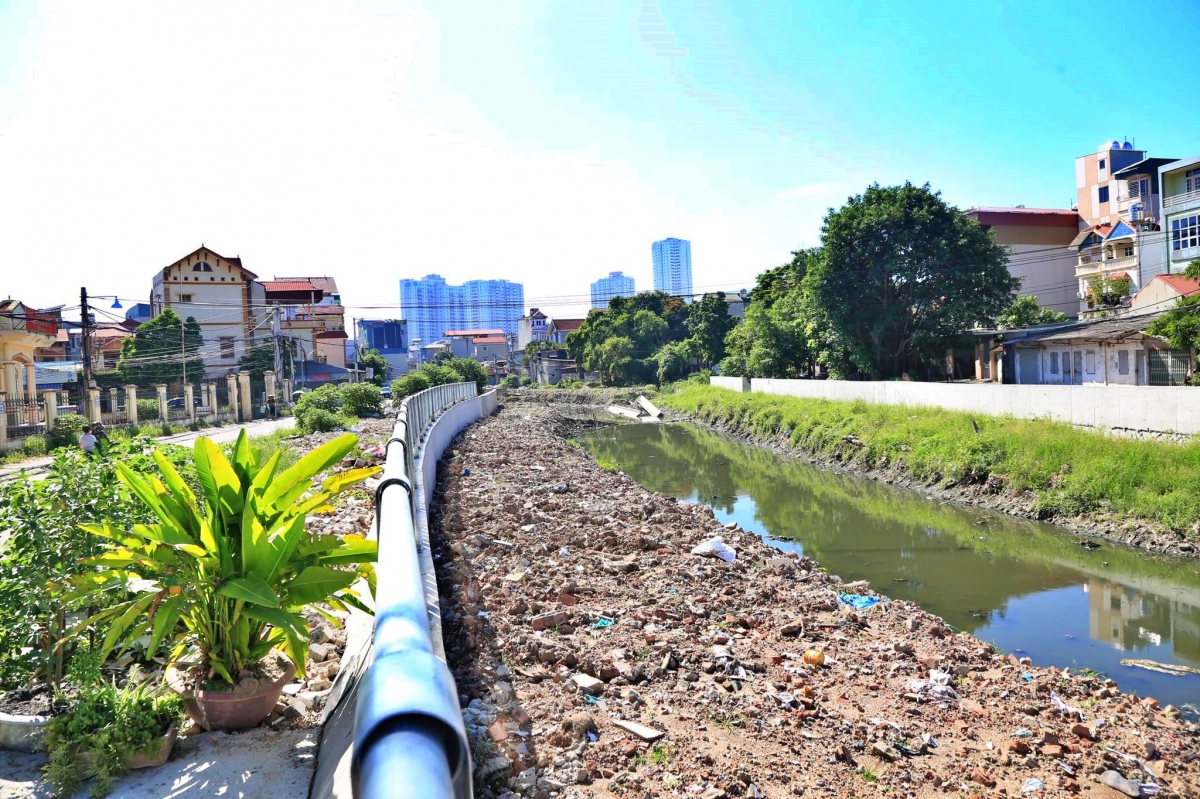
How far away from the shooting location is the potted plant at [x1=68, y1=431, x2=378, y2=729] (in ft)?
12.4

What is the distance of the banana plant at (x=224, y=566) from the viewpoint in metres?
3.76

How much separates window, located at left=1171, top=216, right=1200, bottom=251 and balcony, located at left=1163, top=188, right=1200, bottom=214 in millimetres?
478

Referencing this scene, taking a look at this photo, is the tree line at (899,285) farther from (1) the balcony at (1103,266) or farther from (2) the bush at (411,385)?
(2) the bush at (411,385)

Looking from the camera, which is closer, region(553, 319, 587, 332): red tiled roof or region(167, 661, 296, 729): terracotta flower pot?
region(167, 661, 296, 729): terracotta flower pot

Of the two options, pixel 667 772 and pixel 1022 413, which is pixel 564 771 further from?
pixel 1022 413

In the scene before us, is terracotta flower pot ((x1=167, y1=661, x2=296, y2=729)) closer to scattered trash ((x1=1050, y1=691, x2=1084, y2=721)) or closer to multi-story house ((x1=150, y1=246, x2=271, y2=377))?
scattered trash ((x1=1050, y1=691, x2=1084, y2=721))

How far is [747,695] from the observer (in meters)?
5.81

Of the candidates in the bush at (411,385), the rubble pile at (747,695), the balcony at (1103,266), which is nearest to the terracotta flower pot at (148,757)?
the rubble pile at (747,695)

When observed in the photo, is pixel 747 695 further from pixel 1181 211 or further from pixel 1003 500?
pixel 1181 211

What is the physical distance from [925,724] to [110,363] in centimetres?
5023

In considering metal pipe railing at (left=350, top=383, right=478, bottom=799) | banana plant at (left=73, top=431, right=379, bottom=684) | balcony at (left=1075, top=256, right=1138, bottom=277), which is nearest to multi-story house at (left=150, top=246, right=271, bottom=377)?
banana plant at (left=73, top=431, right=379, bottom=684)

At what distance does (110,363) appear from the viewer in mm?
45469

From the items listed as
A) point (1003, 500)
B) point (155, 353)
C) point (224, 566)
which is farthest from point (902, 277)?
point (155, 353)

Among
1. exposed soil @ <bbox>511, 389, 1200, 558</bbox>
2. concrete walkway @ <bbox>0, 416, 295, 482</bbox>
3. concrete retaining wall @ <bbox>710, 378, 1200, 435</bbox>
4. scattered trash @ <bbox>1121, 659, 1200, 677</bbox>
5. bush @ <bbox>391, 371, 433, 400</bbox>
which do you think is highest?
bush @ <bbox>391, 371, 433, 400</bbox>
